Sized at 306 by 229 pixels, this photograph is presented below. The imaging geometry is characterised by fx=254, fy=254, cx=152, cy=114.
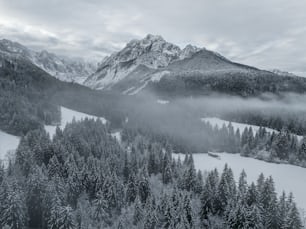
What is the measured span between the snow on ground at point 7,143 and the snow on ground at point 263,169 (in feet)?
258

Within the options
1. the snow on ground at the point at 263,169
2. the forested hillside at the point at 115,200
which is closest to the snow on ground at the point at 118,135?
the snow on ground at the point at 263,169

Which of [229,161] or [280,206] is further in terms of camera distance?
[229,161]

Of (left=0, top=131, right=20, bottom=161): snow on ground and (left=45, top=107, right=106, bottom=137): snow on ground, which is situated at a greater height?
(left=45, top=107, right=106, bottom=137): snow on ground

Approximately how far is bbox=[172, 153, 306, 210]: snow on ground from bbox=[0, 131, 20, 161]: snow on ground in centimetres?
7850

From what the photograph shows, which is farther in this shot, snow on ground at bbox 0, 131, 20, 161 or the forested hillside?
snow on ground at bbox 0, 131, 20, 161

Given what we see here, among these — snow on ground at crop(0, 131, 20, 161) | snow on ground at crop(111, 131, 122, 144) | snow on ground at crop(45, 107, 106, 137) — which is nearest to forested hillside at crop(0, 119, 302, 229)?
snow on ground at crop(0, 131, 20, 161)

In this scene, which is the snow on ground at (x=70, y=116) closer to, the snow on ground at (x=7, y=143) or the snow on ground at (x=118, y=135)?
the snow on ground at (x=118, y=135)

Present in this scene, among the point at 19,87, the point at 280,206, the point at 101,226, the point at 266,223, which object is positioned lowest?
A: the point at 101,226

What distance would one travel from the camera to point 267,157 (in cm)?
13088

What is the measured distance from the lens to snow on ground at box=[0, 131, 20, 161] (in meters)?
96.8

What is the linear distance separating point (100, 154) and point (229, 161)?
6713 cm

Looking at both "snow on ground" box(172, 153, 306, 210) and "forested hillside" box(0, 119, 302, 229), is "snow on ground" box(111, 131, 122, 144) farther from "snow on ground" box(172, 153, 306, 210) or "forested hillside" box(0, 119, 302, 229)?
"forested hillside" box(0, 119, 302, 229)

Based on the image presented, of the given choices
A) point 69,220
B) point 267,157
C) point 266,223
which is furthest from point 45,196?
point 267,157

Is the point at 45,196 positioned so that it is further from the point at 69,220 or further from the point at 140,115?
the point at 140,115
